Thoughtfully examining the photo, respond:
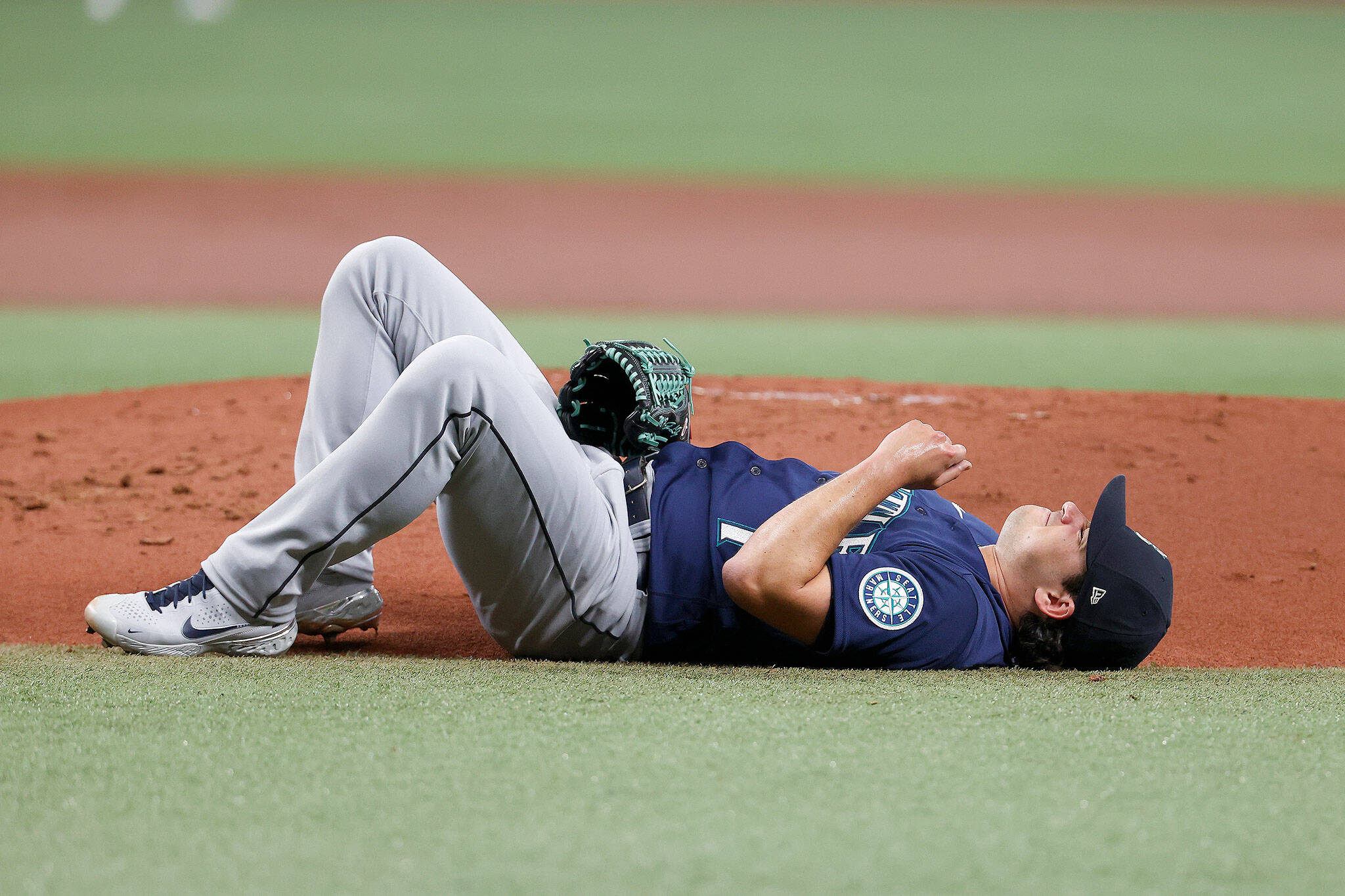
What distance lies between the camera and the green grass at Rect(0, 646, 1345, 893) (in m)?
1.22

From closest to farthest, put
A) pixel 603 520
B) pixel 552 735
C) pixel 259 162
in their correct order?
1. pixel 552 735
2. pixel 603 520
3. pixel 259 162

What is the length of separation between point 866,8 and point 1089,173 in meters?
10.7

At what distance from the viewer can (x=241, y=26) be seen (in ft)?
70.4

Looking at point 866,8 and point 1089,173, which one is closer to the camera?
point 1089,173

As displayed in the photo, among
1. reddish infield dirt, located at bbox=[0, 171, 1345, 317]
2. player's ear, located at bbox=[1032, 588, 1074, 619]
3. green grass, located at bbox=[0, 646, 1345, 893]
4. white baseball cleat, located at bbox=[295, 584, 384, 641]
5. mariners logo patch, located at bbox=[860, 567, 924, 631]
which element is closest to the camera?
green grass, located at bbox=[0, 646, 1345, 893]

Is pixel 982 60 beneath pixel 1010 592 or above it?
above

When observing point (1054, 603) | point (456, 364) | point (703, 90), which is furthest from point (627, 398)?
point (703, 90)

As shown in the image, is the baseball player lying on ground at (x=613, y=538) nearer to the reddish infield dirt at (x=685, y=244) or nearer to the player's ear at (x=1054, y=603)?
the player's ear at (x=1054, y=603)

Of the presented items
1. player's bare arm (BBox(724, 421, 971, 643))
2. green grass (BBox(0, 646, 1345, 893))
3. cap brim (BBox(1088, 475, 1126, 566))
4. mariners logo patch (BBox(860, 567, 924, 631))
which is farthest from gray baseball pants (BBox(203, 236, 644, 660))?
cap brim (BBox(1088, 475, 1126, 566))

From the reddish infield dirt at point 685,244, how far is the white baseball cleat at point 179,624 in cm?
660

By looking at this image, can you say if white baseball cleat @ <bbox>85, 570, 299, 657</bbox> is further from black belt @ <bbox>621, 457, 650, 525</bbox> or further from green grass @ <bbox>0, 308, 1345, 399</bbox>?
green grass @ <bbox>0, 308, 1345, 399</bbox>

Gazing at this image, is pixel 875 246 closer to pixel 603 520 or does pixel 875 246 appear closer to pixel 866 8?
pixel 603 520

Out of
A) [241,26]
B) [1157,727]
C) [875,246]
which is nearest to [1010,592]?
[1157,727]

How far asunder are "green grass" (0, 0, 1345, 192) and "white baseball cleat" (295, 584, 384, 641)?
42.0 ft
